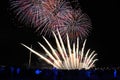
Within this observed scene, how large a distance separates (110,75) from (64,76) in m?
1.74

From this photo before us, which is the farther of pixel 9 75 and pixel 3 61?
pixel 3 61

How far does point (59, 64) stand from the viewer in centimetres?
1711

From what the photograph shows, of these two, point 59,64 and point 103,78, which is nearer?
point 103,78

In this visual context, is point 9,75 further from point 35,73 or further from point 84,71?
point 84,71

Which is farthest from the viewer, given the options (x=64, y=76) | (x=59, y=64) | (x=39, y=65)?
(x=39, y=65)

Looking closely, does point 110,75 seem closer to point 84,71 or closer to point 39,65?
point 84,71

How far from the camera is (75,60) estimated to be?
56.3ft

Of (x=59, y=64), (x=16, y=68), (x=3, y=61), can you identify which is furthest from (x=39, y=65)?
(x=16, y=68)

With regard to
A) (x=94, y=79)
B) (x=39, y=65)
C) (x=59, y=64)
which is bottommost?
(x=39, y=65)

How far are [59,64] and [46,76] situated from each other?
583 centimetres

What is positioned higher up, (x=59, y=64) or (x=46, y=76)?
(x=46, y=76)

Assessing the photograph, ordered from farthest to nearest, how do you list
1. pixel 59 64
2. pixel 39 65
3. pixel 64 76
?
pixel 39 65 → pixel 59 64 → pixel 64 76

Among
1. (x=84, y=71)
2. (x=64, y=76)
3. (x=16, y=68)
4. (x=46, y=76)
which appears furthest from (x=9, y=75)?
(x=84, y=71)

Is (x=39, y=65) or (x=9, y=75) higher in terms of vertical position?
(x=9, y=75)
